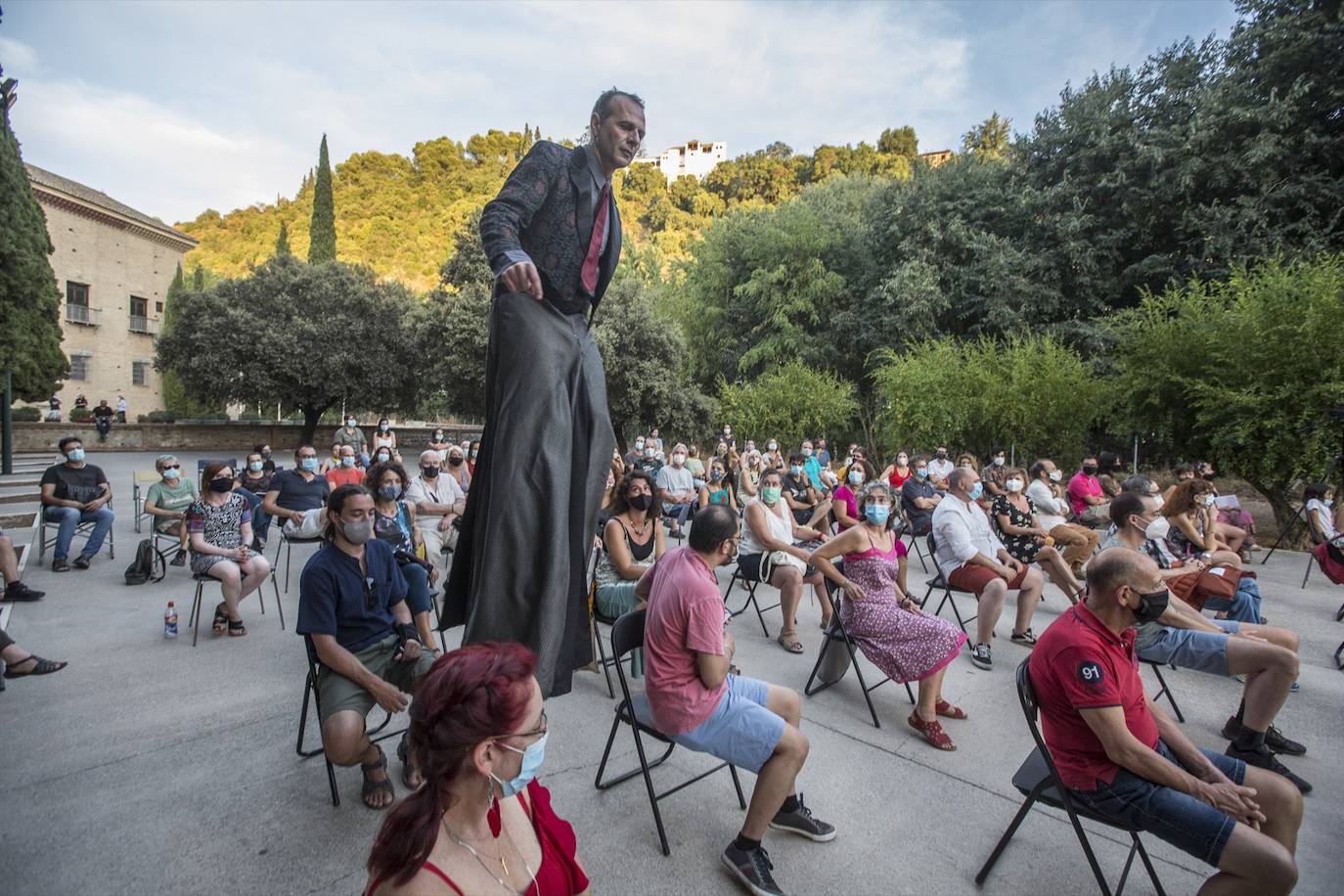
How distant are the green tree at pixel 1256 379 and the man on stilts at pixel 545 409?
41.8ft

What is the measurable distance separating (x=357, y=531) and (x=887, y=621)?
10.7 feet

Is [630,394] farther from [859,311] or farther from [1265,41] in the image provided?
[1265,41]

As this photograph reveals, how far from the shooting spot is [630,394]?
24.6 m

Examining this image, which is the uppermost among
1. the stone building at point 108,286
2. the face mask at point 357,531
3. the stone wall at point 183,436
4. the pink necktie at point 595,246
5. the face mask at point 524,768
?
the stone building at point 108,286

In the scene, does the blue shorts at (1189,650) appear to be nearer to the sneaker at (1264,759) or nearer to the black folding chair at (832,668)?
the sneaker at (1264,759)

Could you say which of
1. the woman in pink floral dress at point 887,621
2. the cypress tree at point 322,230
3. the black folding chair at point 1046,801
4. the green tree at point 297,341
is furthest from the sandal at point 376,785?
the cypress tree at point 322,230

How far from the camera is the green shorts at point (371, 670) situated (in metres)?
3.19

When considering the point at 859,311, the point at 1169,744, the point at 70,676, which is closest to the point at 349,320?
the point at 859,311

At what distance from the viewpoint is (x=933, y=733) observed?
4.08 metres

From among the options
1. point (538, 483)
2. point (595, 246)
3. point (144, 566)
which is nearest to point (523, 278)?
point (595, 246)

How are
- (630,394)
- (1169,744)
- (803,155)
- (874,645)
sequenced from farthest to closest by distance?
(803,155), (630,394), (874,645), (1169,744)

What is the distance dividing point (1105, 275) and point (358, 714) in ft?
78.8

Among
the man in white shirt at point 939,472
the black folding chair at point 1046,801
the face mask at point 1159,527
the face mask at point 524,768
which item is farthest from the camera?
the man in white shirt at point 939,472

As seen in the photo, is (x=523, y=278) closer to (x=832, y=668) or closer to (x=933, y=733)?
(x=933, y=733)
